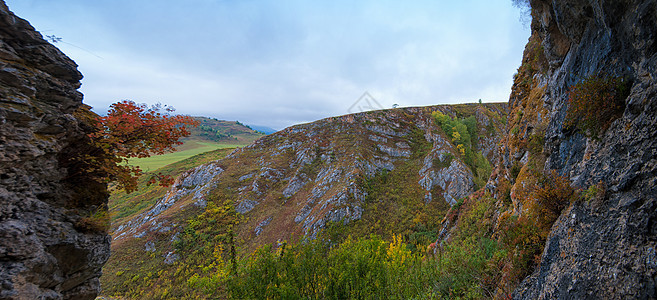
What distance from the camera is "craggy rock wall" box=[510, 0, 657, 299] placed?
2.74 metres

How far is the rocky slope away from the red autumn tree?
336 inches

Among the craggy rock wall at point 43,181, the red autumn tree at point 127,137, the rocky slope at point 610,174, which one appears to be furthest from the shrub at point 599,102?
the craggy rock wall at point 43,181

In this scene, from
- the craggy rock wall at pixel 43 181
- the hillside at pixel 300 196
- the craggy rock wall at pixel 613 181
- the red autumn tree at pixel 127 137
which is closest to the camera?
the craggy rock wall at pixel 613 181

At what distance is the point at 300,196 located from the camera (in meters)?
31.9

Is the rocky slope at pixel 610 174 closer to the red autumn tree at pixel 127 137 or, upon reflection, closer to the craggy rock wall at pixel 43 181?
the red autumn tree at pixel 127 137

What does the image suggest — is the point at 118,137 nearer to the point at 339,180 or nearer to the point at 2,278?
the point at 2,278

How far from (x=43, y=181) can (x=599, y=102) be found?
11724 mm

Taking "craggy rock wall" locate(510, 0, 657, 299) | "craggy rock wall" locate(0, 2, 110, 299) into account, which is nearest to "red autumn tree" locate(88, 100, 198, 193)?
"craggy rock wall" locate(0, 2, 110, 299)

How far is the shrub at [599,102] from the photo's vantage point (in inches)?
144

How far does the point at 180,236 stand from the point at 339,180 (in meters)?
22.5

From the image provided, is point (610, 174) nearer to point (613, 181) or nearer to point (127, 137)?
point (613, 181)

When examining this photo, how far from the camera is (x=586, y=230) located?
3549 millimetres

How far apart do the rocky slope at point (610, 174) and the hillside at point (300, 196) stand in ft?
66.1

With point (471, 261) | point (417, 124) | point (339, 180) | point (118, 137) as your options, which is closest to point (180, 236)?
point (339, 180)
